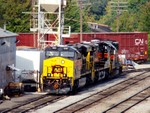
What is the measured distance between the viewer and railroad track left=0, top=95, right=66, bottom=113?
28487 mm

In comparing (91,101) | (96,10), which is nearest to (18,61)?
(91,101)

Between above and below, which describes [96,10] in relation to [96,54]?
above

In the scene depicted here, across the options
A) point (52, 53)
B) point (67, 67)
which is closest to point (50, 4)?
point (52, 53)

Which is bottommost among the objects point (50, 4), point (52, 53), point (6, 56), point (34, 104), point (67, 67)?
point (34, 104)

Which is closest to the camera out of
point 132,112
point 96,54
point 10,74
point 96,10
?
point 132,112

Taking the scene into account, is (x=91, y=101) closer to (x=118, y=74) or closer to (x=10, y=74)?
(x=10, y=74)

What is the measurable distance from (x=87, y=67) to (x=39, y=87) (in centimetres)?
389

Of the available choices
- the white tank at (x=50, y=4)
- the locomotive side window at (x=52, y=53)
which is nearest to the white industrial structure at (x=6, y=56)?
the locomotive side window at (x=52, y=53)

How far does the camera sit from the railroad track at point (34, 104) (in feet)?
93.5

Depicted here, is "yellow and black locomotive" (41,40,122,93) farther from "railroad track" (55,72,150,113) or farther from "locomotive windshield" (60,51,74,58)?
"railroad track" (55,72,150,113)

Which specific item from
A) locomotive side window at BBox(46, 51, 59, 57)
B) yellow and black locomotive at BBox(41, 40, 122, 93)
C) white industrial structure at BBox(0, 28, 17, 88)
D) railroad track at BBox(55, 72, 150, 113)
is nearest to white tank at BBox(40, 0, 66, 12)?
railroad track at BBox(55, 72, 150, 113)

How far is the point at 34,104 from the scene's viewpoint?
101 ft

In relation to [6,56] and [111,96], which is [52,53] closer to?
[6,56]

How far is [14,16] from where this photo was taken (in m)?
80.9
